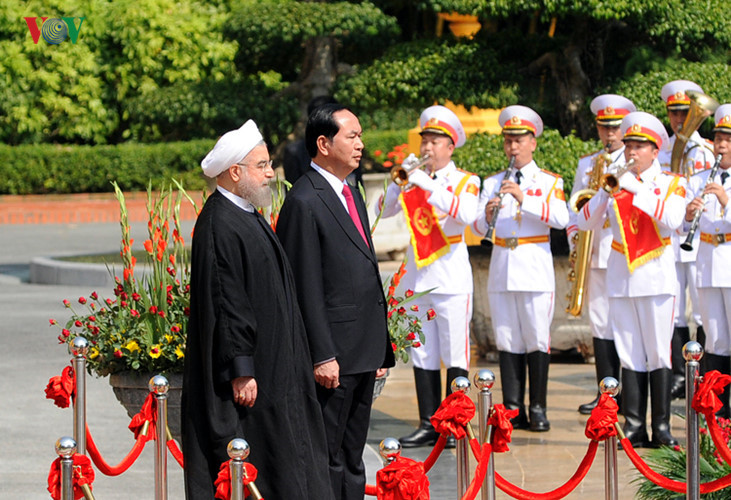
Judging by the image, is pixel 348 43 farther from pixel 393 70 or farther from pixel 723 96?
pixel 723 96

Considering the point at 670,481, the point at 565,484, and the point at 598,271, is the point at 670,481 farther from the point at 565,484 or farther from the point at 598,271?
the point at 598,271

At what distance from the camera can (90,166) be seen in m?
27.1

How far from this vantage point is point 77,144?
98.9 feet

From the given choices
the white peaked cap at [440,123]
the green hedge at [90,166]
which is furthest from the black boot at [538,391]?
the green hedge at [90,166]

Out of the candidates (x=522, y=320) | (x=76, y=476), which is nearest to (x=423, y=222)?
(x=522, y=320)

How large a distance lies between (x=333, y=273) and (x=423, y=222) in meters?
2.60

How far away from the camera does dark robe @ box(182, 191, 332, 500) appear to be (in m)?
4.77

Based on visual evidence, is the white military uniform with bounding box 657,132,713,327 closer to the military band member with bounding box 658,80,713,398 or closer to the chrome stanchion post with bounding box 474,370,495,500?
the military band member with bounding box 658,80,713,398

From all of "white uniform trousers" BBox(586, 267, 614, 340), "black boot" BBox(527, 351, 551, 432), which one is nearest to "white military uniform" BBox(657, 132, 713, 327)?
"white uniform trousers" BBox(586, 267, 614, 340)

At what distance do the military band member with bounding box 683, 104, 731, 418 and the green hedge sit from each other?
19.7m

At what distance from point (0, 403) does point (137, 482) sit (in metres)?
2.28

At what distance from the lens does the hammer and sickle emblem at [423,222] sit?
7.98 m

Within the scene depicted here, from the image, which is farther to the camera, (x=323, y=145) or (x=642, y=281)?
(x=642, y=281)

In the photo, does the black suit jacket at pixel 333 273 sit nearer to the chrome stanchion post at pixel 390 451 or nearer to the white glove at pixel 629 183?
the chrome stanchion post at pixel 390 451
